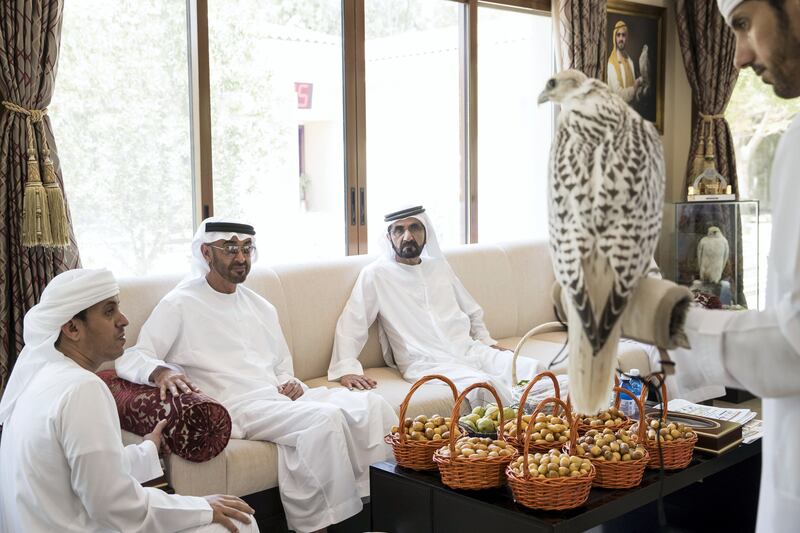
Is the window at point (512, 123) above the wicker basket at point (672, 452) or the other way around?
above

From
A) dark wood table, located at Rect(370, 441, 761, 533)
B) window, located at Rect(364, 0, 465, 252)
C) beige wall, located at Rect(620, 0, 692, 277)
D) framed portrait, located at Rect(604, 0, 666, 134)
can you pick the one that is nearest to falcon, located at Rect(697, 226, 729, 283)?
beige wall, located at Rect(620, 0, 692, 277)

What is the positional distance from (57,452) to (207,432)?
0.95 metres

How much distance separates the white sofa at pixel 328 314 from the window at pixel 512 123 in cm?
54

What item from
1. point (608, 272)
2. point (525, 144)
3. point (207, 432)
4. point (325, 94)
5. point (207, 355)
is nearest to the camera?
point (608, 272)

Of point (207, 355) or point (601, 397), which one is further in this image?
point (207, 355)

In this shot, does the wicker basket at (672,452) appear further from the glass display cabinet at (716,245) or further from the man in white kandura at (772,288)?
the glass display cabinet at (716,245)

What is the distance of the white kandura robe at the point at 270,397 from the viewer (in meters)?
3.17

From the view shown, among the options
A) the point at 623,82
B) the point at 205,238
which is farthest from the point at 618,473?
the point at 623,82

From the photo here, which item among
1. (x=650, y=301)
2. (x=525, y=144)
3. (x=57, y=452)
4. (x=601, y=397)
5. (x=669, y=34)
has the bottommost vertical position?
(x=57, y=452)

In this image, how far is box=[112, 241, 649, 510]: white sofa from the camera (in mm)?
3094

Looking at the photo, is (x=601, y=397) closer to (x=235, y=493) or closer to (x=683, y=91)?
(x=235, y=493)

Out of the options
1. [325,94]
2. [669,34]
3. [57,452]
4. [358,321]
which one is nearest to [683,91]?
[669,34]

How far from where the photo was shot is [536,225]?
599 cm

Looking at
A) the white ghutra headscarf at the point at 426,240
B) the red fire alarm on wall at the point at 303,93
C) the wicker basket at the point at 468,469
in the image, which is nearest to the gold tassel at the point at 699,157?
the white ghutra headscarf at the point at 426,240
